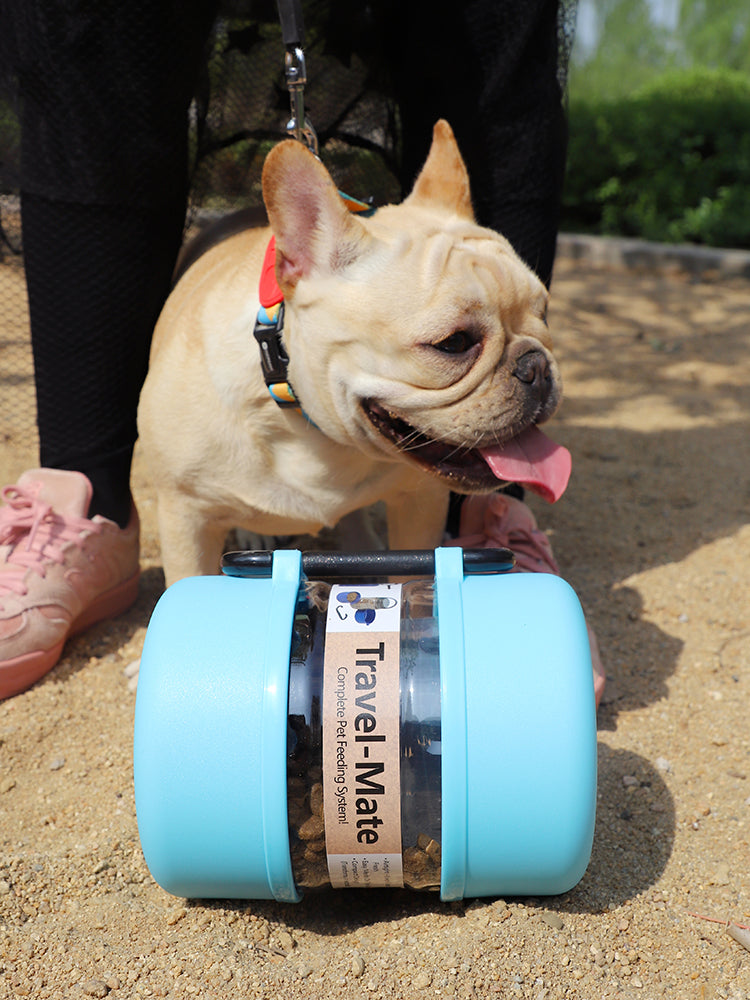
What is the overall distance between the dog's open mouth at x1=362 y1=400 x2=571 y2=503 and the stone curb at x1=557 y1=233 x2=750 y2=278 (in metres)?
4.70

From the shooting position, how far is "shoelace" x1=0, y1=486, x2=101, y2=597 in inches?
86.7

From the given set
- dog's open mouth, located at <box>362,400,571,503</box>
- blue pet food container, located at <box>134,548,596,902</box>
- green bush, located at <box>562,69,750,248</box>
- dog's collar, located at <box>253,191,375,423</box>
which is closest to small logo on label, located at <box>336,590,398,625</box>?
blue pet food container, located at <box>134,548,596,902</box>

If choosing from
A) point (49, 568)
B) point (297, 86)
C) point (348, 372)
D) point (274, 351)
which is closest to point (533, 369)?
point (348, 372)

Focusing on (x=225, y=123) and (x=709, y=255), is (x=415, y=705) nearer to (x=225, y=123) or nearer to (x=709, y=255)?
(x=225, y=123)

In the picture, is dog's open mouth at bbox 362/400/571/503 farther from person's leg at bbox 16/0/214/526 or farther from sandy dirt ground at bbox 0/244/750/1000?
person's leg at bbox 16/0/214/526

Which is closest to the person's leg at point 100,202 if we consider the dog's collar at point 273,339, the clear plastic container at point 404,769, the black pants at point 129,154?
the black pants at point 129,154

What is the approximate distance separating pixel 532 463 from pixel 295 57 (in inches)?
39.8

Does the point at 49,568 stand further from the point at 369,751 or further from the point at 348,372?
the point at 369,751

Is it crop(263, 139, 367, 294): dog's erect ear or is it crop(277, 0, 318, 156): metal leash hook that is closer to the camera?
crop(263, 139, 367, 294): dog's erect ear

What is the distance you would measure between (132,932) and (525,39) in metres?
2.05

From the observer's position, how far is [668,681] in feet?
7.15

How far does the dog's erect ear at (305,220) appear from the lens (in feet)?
5.34

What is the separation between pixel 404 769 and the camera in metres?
1.38

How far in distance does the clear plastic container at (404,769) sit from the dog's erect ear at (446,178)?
3.28ft
